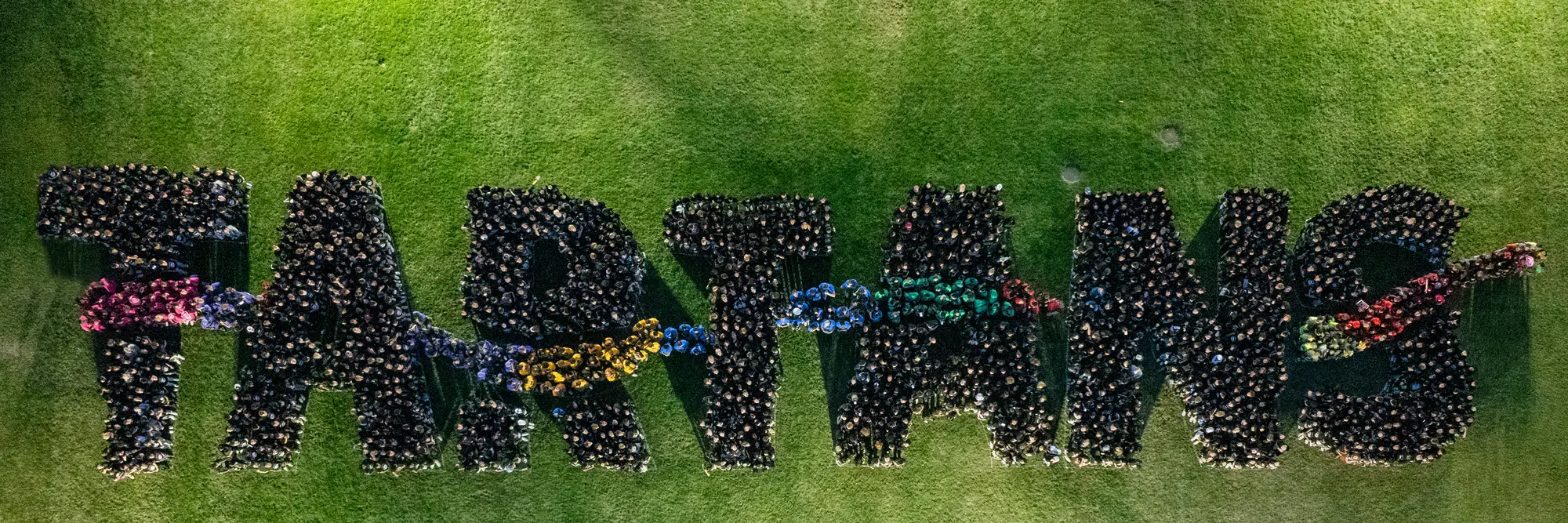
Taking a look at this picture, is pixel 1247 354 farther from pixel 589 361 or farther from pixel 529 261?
pixel 529 261

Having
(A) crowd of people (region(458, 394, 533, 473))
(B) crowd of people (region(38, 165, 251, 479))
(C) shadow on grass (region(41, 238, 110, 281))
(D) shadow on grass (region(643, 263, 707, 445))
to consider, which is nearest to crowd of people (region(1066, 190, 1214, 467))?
(D) shadow on grass (region(643, 263, 707, 445))

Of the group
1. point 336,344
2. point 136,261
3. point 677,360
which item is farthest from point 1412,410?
point 136,261

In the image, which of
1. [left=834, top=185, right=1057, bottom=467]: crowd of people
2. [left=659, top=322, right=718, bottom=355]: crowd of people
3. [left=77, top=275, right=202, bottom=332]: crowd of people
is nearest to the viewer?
[left=834, top=185, right=1057, bottom=467]: crowd of people

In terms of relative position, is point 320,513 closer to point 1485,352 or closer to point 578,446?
point 578,446

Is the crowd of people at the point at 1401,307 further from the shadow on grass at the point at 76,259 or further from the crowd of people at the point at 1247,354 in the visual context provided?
the shadow on grass at the point at 76,259

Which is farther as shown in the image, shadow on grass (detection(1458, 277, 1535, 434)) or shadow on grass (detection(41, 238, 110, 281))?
shadow on grass (detection(41, 238, 110, 281))

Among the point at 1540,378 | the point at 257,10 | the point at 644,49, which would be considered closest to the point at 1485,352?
the point at 1540,378

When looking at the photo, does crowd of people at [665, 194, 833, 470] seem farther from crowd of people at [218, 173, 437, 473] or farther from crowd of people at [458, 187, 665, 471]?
crowd of people at [218, 173, 437, 473]
